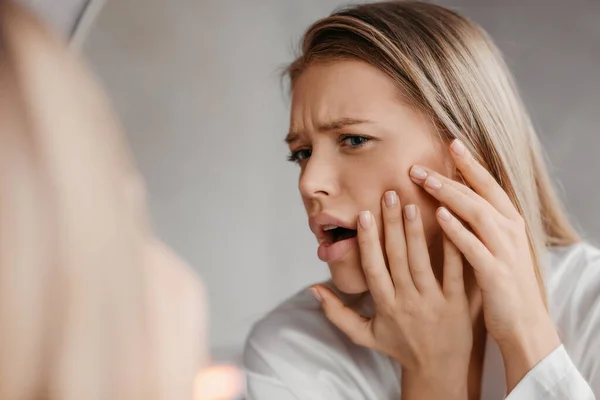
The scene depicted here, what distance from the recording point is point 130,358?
377 mm

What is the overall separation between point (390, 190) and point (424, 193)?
1.9 inches

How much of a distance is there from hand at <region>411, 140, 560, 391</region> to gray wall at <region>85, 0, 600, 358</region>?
90 cm

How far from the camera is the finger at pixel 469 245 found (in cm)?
80

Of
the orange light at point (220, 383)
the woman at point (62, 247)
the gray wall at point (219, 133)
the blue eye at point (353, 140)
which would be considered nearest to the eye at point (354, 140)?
the blue eye at point (353, 140)

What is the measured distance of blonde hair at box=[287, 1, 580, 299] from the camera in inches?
34.5

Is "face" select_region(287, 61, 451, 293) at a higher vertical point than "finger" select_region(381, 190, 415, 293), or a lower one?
higher

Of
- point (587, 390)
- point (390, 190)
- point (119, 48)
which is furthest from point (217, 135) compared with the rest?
point (587, 390)

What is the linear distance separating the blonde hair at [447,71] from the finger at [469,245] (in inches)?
5.1

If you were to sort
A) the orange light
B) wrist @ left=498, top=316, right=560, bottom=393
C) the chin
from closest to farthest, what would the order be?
1. wrist @ left=498, top=316, right=560, bottom=393
2. the chin
3. the orange light

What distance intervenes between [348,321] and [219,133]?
1052mm

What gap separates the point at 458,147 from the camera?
832mm

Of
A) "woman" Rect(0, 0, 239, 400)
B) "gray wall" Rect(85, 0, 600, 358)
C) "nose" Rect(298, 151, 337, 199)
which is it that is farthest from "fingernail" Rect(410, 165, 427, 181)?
"gray wall" Rect(85, 0, 600, 358)

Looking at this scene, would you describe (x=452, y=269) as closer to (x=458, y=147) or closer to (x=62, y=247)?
(x=458, y=147)

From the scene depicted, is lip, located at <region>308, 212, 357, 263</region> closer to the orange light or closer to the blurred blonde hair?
the blurred blonde hair
